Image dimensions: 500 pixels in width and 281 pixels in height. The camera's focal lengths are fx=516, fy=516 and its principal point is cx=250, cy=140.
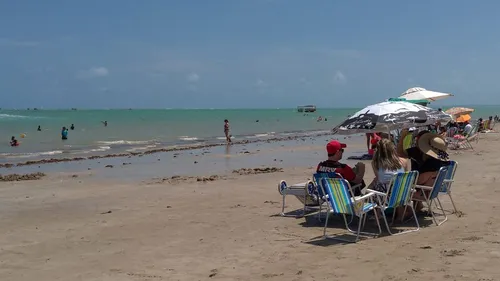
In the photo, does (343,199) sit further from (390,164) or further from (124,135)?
(124,135)

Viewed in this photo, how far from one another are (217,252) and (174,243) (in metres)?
0.77

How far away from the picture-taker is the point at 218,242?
6.59 metres

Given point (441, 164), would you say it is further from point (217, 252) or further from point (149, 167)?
point (149, 167)

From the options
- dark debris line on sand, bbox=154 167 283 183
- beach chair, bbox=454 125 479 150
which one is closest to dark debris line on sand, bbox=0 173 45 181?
dark debris line on sand, bbox=154 167 283 183

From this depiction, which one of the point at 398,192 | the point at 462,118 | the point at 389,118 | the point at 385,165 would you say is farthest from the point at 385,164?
the point at 462,118

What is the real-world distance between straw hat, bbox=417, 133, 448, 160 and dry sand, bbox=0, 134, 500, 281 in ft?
3.15

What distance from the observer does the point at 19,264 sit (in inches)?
234

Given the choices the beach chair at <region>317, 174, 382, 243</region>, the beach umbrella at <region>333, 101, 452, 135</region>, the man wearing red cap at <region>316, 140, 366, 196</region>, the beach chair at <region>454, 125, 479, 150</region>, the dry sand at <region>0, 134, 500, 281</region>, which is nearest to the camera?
the dry sand at <region>0, 134, 500, 281</region>

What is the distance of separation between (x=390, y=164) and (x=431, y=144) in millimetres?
922

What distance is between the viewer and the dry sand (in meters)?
5.30

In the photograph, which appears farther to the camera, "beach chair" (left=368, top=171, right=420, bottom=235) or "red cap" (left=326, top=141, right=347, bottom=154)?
"red cap" (left=326, top=141, right=347, bottom=154)

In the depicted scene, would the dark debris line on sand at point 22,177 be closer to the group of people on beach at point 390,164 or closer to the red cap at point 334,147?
the group of people on beach at point 390,164

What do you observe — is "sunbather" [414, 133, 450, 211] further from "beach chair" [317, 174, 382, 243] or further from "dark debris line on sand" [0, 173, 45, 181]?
"dark debris line on sand" [0, 173, 45, 181]

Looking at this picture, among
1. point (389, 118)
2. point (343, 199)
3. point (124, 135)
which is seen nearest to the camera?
point (343, 199)
